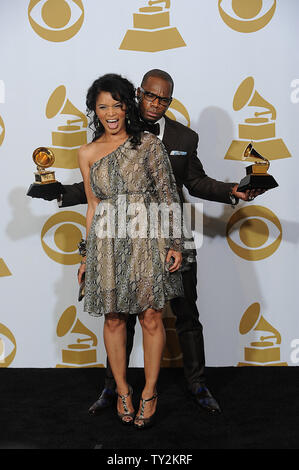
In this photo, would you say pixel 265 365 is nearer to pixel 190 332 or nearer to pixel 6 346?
pixel 190 332

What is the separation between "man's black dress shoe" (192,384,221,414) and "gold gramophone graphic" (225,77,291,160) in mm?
1377

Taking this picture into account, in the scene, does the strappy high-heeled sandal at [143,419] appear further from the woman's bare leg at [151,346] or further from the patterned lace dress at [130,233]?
the patterned lace dress at [130,233]

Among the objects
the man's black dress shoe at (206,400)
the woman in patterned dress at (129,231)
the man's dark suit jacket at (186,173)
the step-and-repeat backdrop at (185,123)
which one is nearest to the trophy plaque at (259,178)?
the man's dark suit jacket at (186,173)

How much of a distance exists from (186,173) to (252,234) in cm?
72

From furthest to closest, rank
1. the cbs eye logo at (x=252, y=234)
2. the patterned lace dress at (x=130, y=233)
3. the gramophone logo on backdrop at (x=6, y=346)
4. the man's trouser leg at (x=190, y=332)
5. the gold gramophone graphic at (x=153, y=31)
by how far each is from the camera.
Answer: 1. the gramophone logo on backdrop at (x=6, y=346)
2. the cbs eye logo at (x=252, y=234)
3. the gold gramophone graphic at (x=153, y=31)
4. the man's trouser leg at (x=190, y=332)
5. the patterned lace dress at (x=130, y=233)

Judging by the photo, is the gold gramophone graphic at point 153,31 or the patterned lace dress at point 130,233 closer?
the patterned lace dress at point 130,233

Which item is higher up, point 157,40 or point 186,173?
point 157,40

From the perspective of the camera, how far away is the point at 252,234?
3.30m

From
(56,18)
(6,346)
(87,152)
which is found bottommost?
(6,346)

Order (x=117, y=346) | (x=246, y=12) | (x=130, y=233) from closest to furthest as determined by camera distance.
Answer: (x=130, y=233), (x=117, y=346), (x=246, y=12)

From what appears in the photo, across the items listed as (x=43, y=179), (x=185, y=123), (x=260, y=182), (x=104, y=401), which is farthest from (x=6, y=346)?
(x=260, y=182)

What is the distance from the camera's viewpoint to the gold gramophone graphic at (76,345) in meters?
3.38

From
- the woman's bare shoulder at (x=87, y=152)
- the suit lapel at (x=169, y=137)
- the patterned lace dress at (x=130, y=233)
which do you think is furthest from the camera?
the suit lapel at (x=169, y=137)
